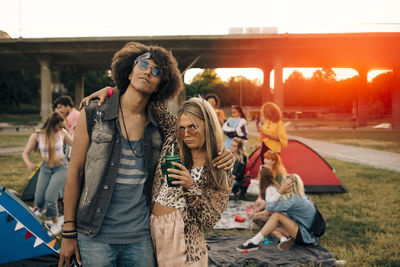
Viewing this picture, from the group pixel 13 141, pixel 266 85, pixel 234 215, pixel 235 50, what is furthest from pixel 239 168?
pixel 266 85

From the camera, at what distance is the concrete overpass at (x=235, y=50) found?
22797 mm

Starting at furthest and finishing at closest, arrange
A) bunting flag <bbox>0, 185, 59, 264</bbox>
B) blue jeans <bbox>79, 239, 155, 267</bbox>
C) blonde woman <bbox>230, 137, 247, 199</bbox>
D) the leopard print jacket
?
1. blonde woman <bbox>230, 137, 247, 199</bbox>
2. bunting flag <bbox>0, 185, 59, 264</bbox>
3. the leopard print jacket
4. blue jeans <bbox>79, 239, 155, 267</bbox>

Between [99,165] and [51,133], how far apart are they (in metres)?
3.76

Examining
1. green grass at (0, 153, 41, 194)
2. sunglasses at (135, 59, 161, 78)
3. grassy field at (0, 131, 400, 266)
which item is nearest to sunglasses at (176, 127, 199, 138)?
sunglasses at (135, 59, 161, 78)

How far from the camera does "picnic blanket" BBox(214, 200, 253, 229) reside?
18.2 ft

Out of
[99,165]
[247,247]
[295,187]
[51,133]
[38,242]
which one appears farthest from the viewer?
[51,133]

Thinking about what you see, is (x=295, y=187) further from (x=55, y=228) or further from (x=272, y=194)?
(x=55, y=228)

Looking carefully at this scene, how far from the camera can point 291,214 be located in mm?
4625

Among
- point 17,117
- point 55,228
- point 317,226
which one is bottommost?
point 55,228

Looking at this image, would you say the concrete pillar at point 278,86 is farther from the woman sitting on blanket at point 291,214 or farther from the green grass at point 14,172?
the woman sitting on blanket at point 291,214

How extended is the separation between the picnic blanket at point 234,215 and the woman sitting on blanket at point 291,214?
97 centimetres

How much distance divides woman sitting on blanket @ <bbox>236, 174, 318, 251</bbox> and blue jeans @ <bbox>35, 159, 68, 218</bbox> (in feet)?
9.40

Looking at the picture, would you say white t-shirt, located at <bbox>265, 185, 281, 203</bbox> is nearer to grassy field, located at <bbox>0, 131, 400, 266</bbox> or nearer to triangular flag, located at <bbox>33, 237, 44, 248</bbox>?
Result: grassy field, located at <bbox>0, 131, 400, 266</bbox>

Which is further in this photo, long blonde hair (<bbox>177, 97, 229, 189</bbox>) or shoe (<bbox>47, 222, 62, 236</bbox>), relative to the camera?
shoe (<bbox>47, 222, 62, 236</bbox>)
